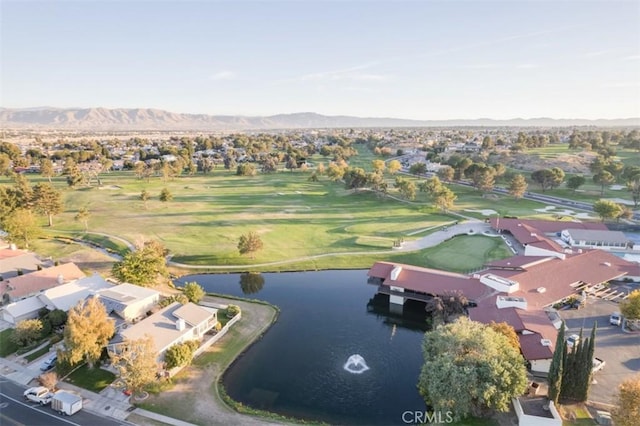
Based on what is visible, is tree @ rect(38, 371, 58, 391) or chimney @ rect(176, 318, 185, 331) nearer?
tree @ rect(38, 371, 58, 391)

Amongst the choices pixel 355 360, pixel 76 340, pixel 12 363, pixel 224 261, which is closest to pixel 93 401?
pixel 76 340

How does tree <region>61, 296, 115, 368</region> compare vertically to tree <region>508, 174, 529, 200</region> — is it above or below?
below

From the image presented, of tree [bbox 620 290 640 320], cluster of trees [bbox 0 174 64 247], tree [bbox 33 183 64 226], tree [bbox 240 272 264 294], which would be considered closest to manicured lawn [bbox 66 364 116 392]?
tree [bbox 240 272 264 294]

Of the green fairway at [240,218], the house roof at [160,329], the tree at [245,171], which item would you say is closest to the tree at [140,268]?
the house roof at [160,329]

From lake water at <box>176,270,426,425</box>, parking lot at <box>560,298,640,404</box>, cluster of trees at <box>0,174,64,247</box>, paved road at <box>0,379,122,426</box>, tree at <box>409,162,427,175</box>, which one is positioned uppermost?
tree at <box>409,162,427,175</box>

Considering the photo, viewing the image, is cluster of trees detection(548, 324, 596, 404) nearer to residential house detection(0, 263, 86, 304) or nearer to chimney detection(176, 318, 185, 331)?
chimney detection(176, 318, 185, 331)

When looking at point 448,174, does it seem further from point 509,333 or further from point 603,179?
point 509,333

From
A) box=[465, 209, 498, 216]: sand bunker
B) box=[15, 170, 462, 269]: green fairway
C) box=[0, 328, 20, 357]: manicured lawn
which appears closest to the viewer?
box=[0, 328, 20, 357]: manicured lawn
